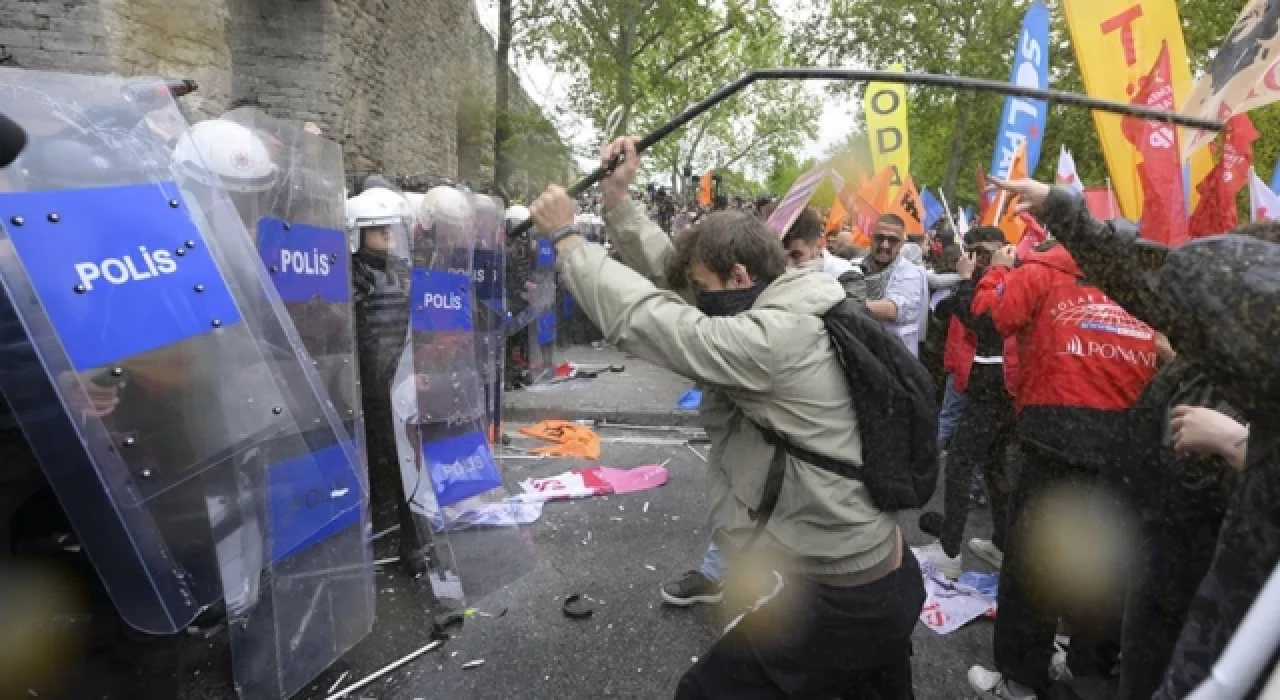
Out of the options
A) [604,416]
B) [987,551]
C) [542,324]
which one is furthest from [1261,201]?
[542,324]

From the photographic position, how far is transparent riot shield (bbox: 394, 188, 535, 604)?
11.5 ft

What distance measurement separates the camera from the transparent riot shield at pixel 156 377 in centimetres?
165

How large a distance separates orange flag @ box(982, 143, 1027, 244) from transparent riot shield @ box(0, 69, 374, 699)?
463cm

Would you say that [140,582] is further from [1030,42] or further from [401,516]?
[1030,42]

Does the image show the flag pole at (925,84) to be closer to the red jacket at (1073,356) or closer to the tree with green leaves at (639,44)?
the red jacket at (1073,356)

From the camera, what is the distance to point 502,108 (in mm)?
13750

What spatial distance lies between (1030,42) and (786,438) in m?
4.72

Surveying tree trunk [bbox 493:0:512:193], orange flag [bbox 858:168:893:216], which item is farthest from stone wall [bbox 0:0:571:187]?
orange flag [bbox 858:168:893:216]

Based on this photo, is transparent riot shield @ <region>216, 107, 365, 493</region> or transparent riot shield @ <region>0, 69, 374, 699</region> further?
transparent riot shield @ <region>216, 107, 365, 493</region>

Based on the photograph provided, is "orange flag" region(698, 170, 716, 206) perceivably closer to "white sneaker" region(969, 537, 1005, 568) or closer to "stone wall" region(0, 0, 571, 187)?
"stone wall" region(0, 0, 571, 187)

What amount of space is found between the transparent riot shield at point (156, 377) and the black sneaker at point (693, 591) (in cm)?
174

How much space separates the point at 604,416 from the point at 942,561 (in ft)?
12.6

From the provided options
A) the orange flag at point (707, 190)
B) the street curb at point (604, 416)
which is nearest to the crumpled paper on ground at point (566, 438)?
the street curb at point (604, 416)

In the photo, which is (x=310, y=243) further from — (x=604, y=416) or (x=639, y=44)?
(x=639, y=44)
